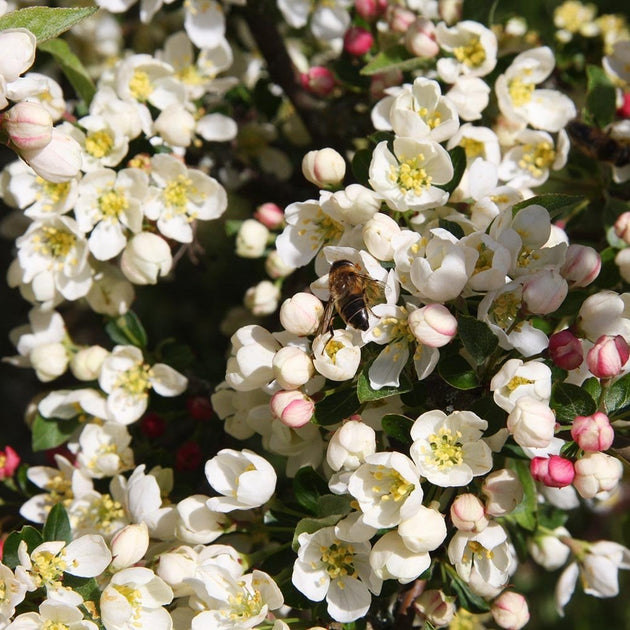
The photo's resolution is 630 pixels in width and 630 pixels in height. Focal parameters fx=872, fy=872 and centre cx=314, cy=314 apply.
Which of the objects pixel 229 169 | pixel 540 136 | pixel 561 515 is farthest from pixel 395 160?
pixel 561 515

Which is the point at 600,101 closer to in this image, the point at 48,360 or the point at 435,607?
the point at 435,607

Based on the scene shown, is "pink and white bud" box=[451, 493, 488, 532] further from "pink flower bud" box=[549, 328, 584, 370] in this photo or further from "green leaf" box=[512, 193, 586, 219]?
"green leaf" box=[512, 193, 586, 219]

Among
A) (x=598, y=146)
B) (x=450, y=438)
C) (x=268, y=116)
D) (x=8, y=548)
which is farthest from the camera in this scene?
(x=268, y=116)

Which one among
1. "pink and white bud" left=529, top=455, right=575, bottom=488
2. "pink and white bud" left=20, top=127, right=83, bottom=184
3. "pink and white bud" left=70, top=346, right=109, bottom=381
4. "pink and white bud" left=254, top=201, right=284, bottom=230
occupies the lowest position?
"pink and white bud" left=529, top=455, right=575, bottom=488

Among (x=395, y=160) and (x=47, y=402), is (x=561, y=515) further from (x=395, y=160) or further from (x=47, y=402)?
(x=47, y=402)

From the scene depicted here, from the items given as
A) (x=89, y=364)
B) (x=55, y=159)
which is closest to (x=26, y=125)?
(x=55, y=159)

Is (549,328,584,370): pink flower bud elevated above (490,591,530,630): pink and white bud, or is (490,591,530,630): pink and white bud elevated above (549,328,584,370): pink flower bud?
(549,328,584,370): pink flower bud

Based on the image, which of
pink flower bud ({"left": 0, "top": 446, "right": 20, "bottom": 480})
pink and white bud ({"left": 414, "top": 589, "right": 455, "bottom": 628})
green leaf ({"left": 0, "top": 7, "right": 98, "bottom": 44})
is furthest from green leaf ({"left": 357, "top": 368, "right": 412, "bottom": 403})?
pink flower bud ({"left": 0, "top": 446, "right": 20, "bottom": 480})
